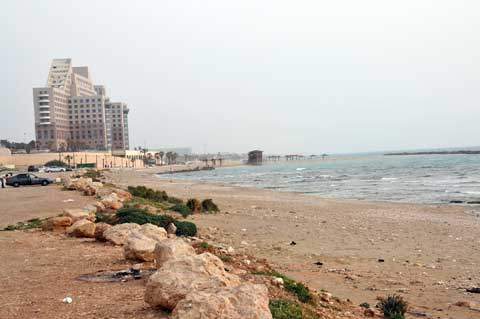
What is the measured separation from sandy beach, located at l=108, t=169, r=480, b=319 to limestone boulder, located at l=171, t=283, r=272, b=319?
158 inches

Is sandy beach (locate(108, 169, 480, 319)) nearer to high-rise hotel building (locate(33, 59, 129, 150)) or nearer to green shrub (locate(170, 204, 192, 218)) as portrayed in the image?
green shrub (locate(170, 204, 192, 218))

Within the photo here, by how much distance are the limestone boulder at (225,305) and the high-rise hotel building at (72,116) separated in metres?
151

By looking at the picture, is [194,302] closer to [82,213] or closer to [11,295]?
[11,295]

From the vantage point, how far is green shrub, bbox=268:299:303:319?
19.3 feet

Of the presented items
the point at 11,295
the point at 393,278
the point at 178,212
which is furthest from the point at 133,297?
the point at 178,212

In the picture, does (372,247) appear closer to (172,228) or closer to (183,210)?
(172,228)

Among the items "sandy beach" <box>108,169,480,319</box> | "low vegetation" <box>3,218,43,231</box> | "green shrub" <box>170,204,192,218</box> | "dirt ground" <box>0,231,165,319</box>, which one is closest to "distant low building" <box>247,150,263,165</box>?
"sandy beach" <box>108,169,480,319</box>

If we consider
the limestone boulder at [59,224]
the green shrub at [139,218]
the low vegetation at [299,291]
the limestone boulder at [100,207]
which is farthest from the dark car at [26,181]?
the low vegetation at [299,291]

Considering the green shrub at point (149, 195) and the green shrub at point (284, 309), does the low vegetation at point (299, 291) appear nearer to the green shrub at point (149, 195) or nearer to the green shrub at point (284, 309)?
the green shrub at point (284, 309)

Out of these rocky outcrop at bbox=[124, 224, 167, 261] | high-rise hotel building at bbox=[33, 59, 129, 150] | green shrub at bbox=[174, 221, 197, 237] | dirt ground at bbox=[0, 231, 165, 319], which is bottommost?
green shrub at bbox=[174, 221, 197, 237]

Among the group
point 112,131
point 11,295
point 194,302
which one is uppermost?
point 112,131

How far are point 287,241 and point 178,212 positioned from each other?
7814 mm

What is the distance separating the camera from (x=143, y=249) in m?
9.17

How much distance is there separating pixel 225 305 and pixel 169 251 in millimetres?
3039
